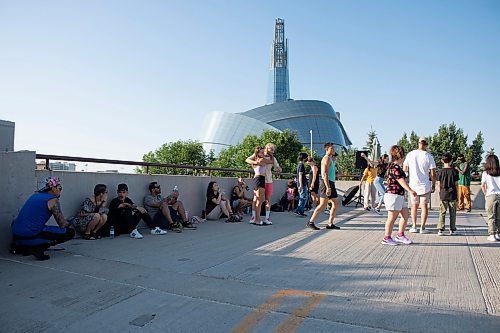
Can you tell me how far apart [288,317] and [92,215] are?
461 centimetres

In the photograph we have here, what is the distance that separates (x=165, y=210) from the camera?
7.80 meters

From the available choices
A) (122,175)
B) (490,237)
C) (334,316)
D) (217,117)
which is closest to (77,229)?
(122,175)

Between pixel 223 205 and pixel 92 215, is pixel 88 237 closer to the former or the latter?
pixel 92 215

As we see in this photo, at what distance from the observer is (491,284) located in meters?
3.99

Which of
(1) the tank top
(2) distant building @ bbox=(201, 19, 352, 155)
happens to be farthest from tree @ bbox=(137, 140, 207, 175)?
(1) the tank top

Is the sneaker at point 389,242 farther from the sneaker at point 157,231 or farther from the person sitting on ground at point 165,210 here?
the sneaker at point 157,231

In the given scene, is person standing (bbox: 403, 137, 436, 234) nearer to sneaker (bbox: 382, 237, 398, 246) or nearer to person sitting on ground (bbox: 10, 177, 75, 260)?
sneaker (bbox: 382, 237, 398, 246)

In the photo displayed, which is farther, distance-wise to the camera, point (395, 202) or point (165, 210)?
point (165, 210)

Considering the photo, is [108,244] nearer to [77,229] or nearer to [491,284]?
[77,229]

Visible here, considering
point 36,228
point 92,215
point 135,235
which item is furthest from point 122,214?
point 36,228

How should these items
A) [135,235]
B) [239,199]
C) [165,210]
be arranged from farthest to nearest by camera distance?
[239,199], [165,210], [135,235]

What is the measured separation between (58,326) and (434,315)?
3.03 m

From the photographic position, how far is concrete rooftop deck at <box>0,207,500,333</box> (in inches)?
118

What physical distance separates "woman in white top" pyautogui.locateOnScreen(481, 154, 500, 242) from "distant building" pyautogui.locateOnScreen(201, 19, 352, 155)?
73.1m
